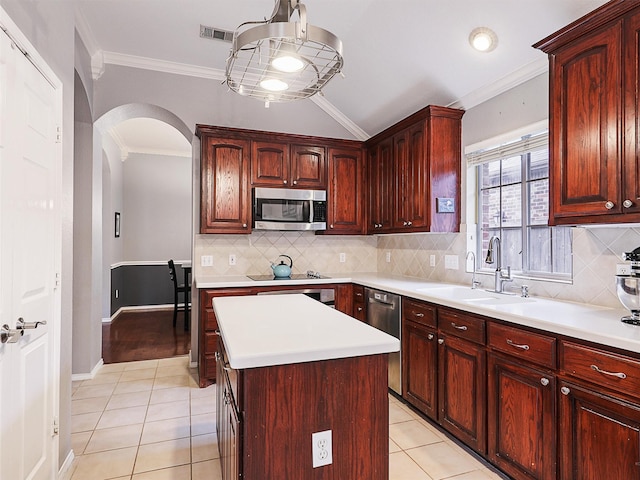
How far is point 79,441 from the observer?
2.54 m

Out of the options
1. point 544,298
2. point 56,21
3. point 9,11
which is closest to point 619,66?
point 544,298

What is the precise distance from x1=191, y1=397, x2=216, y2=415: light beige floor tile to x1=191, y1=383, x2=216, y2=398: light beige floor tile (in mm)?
67

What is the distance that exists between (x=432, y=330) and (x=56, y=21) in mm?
2886

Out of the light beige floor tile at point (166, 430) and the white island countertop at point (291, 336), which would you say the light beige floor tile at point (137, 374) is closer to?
the light beige floor tile at point (166, 430)

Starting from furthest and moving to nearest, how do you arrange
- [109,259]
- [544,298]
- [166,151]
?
[166,151] → [109,259] → [544,298]

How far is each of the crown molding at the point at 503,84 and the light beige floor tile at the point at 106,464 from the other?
361 centimetres

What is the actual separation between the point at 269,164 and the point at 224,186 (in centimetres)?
53

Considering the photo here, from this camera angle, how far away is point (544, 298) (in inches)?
101

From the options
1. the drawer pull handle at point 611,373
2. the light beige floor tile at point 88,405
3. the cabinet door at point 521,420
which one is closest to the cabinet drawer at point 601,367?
the drawer pull handle at point 611,373

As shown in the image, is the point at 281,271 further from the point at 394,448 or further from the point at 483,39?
the point at 483,39

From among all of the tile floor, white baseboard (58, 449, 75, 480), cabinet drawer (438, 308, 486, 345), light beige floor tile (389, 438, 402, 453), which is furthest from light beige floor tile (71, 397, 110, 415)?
cabinet drawer (438, 308, 486, 345)

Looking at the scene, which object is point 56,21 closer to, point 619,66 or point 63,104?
point 63,104

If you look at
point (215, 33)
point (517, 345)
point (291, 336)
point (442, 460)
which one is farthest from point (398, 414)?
point (215, 33)

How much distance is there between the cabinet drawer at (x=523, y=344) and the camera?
181 centimetres
